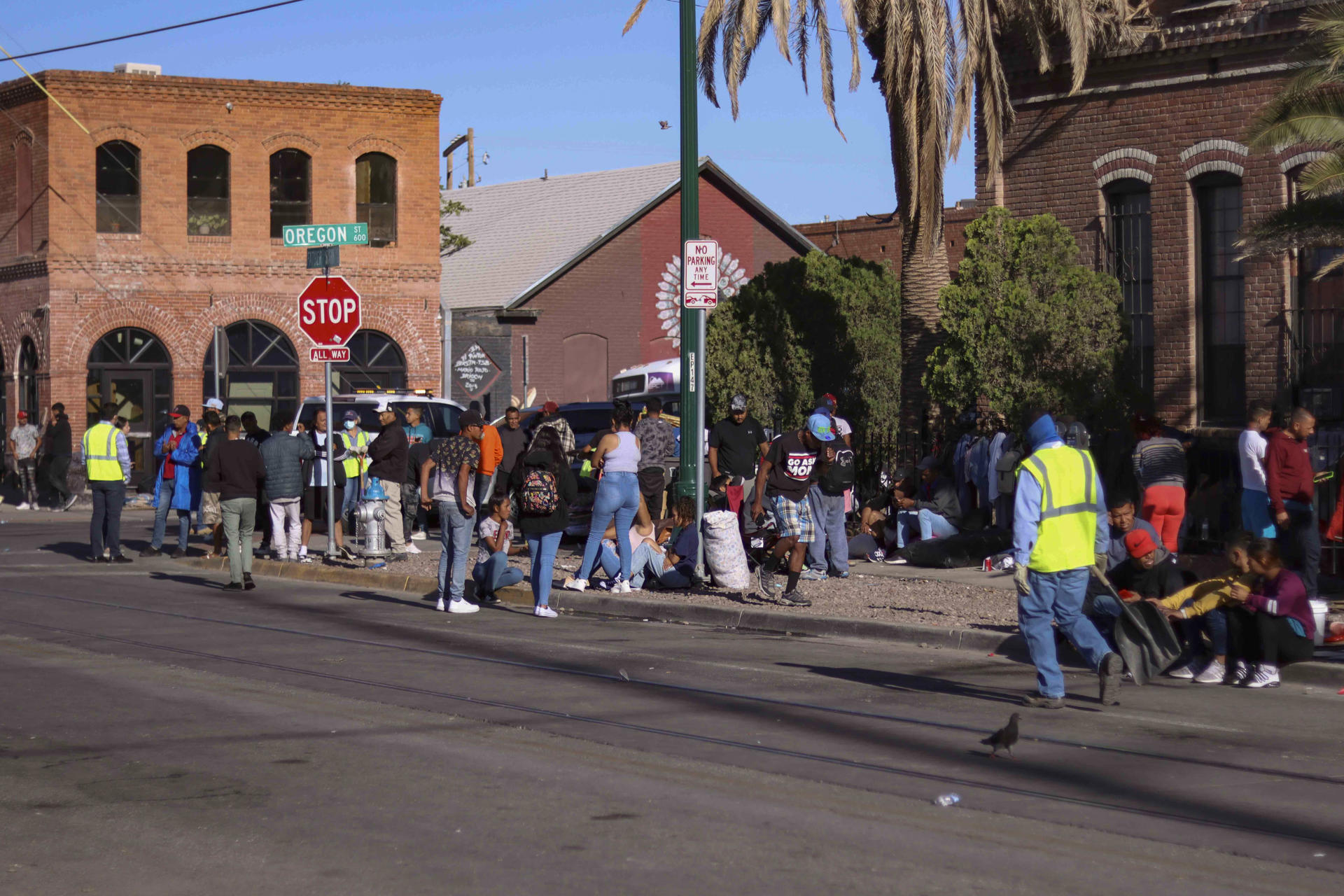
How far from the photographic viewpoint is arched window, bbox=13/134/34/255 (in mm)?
32750

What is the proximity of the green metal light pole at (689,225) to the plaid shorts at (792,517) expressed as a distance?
1.69 meters

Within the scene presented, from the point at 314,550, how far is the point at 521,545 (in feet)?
8.81

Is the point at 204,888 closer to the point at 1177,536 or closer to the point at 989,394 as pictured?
the point at 1177,536

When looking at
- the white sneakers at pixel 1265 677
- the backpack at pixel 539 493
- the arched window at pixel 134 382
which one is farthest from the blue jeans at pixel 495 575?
the arched window at pixel 134 382

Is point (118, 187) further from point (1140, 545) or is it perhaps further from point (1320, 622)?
point (1320, 622)

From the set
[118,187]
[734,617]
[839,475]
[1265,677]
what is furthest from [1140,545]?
[118,187]

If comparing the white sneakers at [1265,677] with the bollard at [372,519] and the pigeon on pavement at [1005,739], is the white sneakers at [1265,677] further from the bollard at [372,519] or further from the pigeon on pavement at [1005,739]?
the bollard at [372,519]

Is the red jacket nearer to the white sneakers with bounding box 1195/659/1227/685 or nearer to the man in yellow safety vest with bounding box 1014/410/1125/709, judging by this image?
the white sneakers with bounding box 1195/659/1227/685

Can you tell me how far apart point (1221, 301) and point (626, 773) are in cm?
1397

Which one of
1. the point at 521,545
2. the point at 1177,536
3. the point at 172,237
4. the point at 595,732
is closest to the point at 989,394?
the point at 1177,536

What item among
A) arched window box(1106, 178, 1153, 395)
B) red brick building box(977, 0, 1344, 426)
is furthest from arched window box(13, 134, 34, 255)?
arched window box(1106, 178, 1153, 395)

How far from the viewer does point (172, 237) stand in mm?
32938

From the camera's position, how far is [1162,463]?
512 inches

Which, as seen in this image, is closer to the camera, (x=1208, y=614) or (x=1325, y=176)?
(x=1208, y=614)
